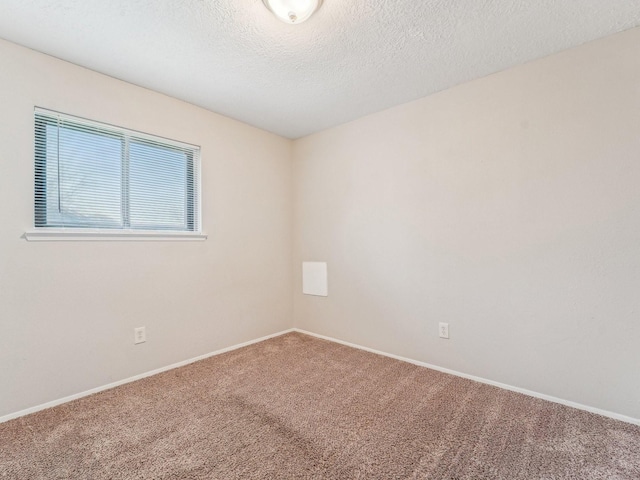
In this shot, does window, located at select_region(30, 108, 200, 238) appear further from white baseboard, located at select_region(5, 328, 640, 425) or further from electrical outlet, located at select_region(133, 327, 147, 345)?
white baseboard, located at select_region(5, 328, 640, 425)

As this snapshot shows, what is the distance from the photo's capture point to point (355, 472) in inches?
52.6

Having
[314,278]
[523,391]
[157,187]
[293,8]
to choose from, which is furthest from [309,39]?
[523,391]

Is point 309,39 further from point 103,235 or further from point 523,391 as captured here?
point 523,391

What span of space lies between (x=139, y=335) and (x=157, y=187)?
1.22 meters

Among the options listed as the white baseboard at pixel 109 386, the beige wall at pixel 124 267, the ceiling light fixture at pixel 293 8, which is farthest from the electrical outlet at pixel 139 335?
the ceiling light fixture at pixel 293 8

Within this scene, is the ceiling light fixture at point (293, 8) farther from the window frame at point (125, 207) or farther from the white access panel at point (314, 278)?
the white access panel at point (314, 278)

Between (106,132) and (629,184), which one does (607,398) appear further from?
(106,132)

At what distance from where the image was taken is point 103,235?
2.13 m

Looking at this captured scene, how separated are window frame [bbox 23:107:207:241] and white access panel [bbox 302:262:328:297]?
3.97 feet

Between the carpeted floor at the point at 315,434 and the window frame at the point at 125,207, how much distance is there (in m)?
1.11

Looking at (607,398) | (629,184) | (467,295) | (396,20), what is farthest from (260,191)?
(607,398)

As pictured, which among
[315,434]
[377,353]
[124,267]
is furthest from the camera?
[377,353]

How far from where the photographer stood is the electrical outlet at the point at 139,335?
7.50 ft

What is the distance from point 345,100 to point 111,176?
1980 mm
